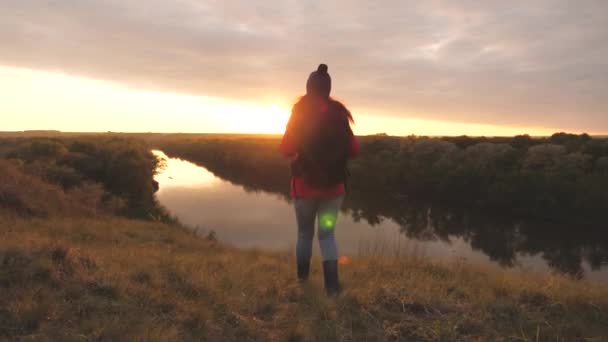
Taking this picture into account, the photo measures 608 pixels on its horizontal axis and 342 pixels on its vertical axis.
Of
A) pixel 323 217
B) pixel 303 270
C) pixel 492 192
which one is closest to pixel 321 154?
pixel 323 217

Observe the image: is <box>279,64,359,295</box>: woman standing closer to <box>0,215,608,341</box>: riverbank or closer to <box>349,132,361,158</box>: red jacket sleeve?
<box>349,132,361,158</box>: red jacket sleeve

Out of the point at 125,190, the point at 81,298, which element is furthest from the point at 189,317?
the point at 125,190

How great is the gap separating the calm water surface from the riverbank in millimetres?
7524

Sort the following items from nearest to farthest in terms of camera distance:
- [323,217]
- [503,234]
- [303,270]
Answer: [323,217] → [303,270] → [503,234]

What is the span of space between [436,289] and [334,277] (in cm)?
126

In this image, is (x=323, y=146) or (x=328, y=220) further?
(x=328, y=220)

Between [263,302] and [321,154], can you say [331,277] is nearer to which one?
[263,302]

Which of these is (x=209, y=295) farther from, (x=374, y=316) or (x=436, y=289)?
(x=436, y=289)

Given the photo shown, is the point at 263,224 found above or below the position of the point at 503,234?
above

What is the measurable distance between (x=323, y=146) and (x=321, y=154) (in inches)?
3.0

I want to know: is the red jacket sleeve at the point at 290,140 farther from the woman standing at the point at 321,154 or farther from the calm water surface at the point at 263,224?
the calm water surface at the point at 263,224

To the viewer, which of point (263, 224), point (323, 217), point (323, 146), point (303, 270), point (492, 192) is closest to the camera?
point (323, 146)

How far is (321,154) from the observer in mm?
3537

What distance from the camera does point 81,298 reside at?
10.7ft
